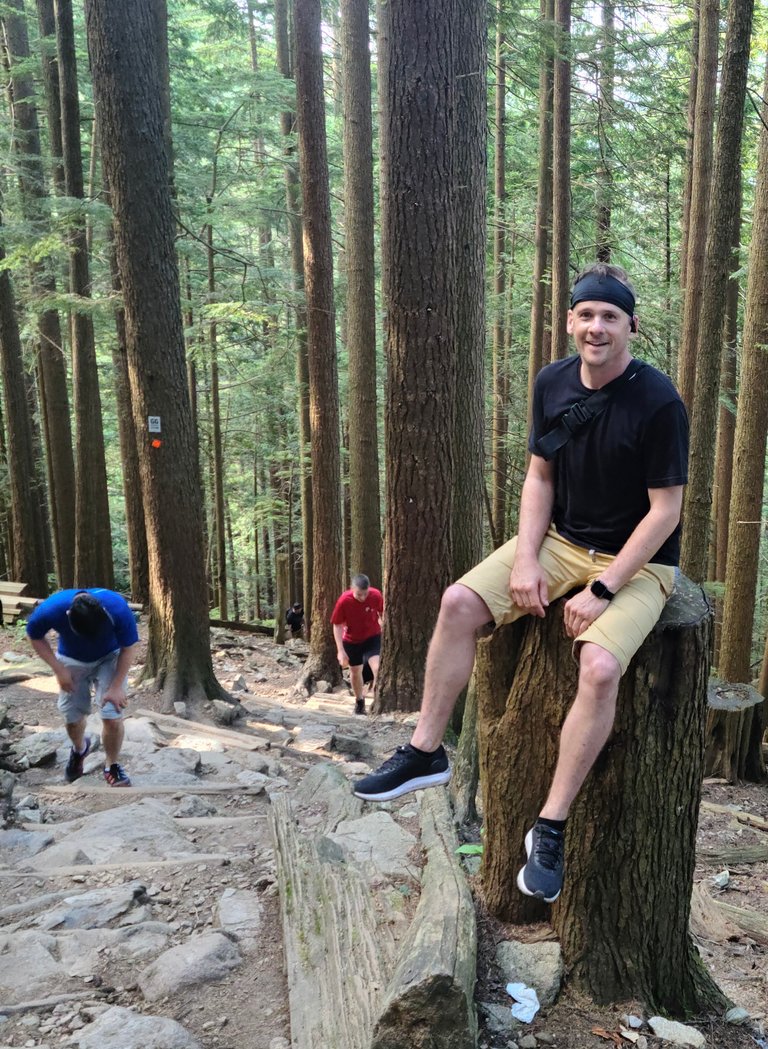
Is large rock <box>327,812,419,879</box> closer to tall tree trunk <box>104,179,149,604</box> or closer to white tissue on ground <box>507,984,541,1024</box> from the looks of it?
white tissue on ground <box>507,984,541,1024</box>

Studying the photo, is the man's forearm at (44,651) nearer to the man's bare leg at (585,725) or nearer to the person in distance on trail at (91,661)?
the person in distance on trail at (91,661)

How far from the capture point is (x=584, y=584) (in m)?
3.07

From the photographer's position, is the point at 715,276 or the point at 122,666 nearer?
the point at 122,666

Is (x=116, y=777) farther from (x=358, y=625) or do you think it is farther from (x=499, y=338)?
(x=499, y=338)

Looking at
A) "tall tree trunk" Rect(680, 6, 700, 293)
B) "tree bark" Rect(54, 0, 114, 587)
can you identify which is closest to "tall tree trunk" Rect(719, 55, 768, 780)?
"tall tree trunk" Rect(680, 6, 700, 293)

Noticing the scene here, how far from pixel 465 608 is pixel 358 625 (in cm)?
675

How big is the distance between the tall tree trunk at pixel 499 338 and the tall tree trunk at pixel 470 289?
7743 millimetres

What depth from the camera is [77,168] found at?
40.4ft

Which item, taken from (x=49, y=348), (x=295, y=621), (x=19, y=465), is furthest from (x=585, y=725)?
(x=295, y=621)

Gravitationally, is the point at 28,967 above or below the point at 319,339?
below

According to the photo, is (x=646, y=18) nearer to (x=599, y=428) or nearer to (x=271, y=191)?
(x=271, y=191)

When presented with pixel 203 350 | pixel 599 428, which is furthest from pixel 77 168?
pixel 599 428

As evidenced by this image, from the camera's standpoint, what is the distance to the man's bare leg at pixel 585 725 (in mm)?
2619

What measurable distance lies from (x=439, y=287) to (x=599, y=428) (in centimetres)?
454
